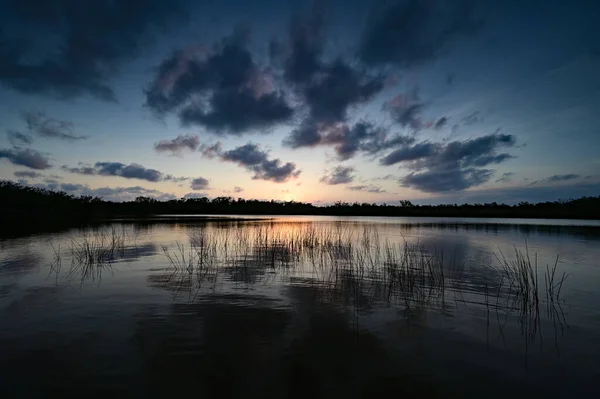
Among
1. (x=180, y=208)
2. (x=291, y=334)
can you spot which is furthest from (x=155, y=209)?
(x=291, y=334)

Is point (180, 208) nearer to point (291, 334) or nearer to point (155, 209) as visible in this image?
point (155, 209)

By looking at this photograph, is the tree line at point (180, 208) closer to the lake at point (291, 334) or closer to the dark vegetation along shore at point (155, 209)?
the dark vegetation along shore at point (155, 209)

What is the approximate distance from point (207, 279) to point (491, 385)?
9834mm

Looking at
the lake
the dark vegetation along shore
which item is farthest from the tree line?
the lake

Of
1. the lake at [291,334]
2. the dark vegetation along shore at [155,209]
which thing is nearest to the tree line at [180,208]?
the dark vegetation along shore at [155,209]

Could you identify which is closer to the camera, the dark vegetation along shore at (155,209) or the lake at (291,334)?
the lake at (291,334)

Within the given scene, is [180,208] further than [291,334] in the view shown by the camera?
Yes

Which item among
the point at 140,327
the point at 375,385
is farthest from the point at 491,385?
the point at 140,327

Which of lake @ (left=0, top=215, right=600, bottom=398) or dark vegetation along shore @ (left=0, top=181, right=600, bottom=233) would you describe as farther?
dark vegetation along shore @ (left=0, top=181, right=600, bottom=233)

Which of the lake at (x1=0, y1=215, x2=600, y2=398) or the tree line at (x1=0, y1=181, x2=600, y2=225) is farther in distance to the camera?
the tree line at (x1=0, y1=181, x2=600, y2=225)

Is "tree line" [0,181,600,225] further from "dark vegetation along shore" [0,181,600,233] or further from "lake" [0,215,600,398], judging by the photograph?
"lake" [0,215,600,398]

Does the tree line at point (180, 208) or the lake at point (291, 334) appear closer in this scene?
the lake at point (291, 334)

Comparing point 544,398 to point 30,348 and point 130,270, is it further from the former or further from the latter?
point 130,270

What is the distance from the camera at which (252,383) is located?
475 centimetres
